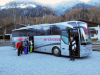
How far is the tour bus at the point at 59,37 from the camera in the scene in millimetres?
8172

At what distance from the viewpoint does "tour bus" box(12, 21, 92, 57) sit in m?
8.17

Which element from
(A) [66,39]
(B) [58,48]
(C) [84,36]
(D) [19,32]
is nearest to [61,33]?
(A) [66,39]

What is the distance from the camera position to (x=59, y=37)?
9578mm

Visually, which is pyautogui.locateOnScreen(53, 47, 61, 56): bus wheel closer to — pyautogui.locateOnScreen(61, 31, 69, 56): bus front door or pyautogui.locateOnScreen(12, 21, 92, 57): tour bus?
pyautogui.locateOnScreen(12, 21, 92, 57): tour bus

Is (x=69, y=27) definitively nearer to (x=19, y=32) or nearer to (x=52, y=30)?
(x=52, y=30)

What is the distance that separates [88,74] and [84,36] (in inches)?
156

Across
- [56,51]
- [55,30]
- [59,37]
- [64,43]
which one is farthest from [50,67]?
[55,30]

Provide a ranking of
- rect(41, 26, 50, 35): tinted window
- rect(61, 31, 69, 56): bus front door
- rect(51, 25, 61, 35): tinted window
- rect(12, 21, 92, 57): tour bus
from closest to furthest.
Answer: rect(12, 21, 92, 57): tour bus
rect(61, 31, 69, 56): bus front door
rect(51, 25, 61, 35): tinted window
rect(41, 26, 50, 35): tinted window

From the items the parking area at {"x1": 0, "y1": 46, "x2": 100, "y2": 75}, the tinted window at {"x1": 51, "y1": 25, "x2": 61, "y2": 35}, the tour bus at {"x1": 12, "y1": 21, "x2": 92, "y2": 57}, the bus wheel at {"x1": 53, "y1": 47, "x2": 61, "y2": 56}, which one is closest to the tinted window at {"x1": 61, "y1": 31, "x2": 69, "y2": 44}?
the tour bus at {"x1": 12, "y1": 21, "x2": 92, "y2": 57}

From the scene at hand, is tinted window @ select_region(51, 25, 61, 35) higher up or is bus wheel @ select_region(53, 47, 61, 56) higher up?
tinted window @ select_region(51, 25, 61, 35)

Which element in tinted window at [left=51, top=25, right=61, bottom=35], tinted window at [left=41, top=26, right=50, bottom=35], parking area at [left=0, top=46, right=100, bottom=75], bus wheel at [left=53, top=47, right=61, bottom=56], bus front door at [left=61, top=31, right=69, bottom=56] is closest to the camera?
parking area at [left=0, top=46, right=100, bottom=75]

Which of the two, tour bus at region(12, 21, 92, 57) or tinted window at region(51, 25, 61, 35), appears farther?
tinted window at region(51, 25, 61, 35)

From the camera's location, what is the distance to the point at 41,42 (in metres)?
11.5

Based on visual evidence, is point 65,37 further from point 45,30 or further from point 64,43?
point 45,30
